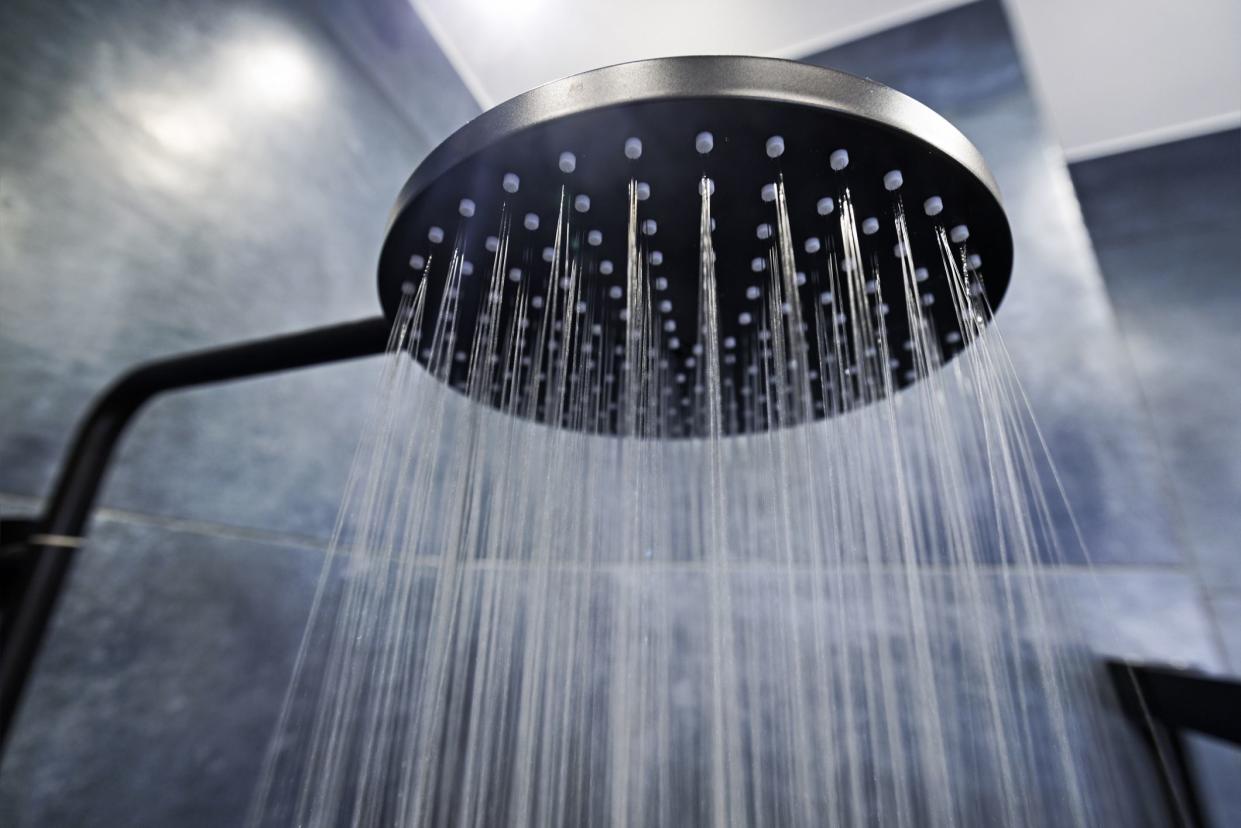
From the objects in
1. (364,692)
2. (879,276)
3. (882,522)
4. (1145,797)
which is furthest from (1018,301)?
(364,692)

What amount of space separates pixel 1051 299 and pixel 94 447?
123 cm

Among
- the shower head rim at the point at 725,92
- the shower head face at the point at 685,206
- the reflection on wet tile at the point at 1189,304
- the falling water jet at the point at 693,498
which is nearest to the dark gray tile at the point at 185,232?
the falling water jet at the point at 693,498

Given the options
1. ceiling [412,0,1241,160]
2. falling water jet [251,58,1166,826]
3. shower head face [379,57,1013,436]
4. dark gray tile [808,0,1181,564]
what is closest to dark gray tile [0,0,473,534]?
falling water jet [251,58,1166,826]

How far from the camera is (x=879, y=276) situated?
11.6 inches

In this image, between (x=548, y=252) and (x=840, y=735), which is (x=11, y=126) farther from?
(x=840, y=735)

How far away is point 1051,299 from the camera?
97 cm

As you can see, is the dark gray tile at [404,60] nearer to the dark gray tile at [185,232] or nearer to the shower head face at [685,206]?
the dark gray tile at [185,232]

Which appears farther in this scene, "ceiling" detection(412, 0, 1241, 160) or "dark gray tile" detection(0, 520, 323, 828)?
"ceiling" detection(412, 0, 1241, 160)

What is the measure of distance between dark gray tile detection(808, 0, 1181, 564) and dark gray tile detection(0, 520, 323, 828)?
1.12 metres

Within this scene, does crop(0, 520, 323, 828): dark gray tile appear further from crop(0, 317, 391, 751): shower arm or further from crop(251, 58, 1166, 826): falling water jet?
crop(0, 317, 391, 751): shower arm

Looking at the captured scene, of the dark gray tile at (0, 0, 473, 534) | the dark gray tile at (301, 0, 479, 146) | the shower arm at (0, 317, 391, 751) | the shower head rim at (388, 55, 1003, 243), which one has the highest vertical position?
the dark gray tile at (301, 0, 479, 146)

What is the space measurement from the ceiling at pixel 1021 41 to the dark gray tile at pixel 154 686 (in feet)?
3.31

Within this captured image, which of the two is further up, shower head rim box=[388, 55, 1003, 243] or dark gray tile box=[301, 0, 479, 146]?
dark gray tile box=[301, 0, 479, 146]

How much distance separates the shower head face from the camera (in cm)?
22
